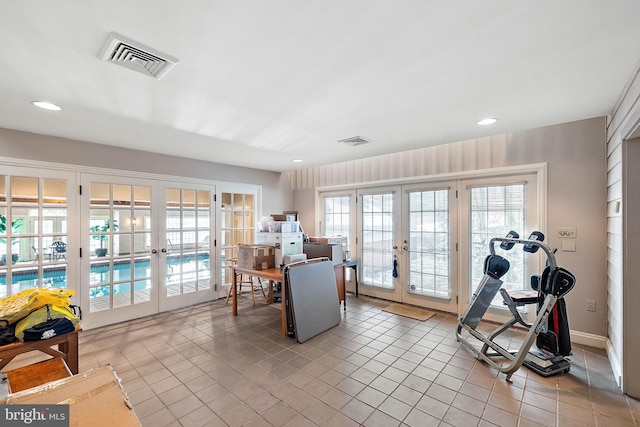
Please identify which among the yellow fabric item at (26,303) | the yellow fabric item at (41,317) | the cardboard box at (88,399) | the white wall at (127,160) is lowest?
the cardboard box at (88,399)

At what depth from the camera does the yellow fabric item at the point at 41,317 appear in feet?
5.74

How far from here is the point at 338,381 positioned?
2.48m

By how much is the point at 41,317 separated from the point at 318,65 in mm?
2390

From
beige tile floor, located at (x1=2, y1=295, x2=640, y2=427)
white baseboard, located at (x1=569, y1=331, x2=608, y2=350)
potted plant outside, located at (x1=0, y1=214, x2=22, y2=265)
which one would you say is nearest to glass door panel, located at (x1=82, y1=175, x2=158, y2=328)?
beige tile floor, located at (x1=2, y1=295, x2=640, y2=427)

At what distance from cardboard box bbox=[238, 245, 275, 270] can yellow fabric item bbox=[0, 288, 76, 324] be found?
83.1 inches

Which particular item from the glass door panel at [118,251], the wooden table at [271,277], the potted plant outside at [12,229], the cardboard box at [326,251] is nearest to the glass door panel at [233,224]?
the wooden table at [271,277]

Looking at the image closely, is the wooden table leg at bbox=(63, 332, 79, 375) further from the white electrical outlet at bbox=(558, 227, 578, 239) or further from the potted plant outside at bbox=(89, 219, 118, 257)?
the white electrical outlet at bbox=(558, 227, 578, 239)

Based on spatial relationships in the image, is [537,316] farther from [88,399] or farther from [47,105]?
[47,105]

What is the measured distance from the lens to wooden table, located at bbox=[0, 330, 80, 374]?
66.4 inches

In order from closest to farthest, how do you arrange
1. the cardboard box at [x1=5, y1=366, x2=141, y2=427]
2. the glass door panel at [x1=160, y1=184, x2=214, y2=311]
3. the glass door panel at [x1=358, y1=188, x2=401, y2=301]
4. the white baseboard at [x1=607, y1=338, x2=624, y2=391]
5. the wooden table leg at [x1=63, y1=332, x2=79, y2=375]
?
1. the cardboard box at [x1=5, y1=366, x2=141, y2=427]
2. the wooden table leg at [x1=63, y1=332, x2=79, y2=375]
3. the white baseboard at [x1=607, y1=338, x2=624, y2=391]
4. the glass door panel at [x1=160, y1=184, x2=214, y2=311]
5. the glass door panel at [x1=358, y1=188, x2=401, y2=301]

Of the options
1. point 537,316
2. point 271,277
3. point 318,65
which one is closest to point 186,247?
point 271,277

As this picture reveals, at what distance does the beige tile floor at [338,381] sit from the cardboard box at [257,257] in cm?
80

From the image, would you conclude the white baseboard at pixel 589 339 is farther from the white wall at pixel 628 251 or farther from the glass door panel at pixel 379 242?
the glass door panel at pixel 379 242

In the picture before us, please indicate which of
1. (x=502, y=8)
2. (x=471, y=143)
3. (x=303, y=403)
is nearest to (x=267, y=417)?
(x=303, y=403)
